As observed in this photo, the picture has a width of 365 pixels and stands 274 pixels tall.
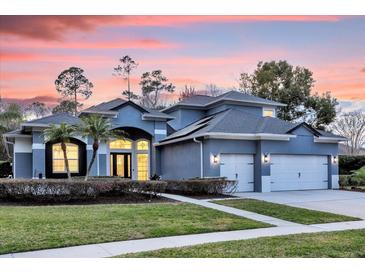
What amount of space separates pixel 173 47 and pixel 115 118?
7.19 m

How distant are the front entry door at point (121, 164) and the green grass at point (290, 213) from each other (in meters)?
11.7

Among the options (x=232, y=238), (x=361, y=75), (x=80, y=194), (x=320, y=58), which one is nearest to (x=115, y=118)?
(x=80, y=194)

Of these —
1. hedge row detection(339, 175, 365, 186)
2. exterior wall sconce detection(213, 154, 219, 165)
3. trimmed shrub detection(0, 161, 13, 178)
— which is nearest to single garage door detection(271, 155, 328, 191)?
hedge row detection(339, 175, 365, 186)

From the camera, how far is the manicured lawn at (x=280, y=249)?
6652 mm

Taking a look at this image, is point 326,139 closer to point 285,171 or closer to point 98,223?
point 285,171

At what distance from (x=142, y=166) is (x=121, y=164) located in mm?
1320

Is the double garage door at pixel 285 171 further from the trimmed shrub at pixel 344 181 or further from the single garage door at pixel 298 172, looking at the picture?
the trimmed shrub at pixel 344 181

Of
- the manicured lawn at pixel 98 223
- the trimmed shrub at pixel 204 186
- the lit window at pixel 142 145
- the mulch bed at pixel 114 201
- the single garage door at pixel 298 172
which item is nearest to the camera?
the manicured lawn at pixel 98 223

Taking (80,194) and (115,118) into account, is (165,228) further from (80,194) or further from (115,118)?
(115,118)

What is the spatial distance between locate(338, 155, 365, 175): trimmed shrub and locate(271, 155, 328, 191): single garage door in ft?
29.0

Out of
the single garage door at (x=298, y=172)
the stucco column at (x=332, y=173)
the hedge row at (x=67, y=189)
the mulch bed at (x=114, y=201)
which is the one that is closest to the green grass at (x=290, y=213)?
the mulch bed at (x=114, y=201)

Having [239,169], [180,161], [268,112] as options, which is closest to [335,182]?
[239,169]

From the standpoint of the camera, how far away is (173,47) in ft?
55.7

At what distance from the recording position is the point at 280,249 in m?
7.02
